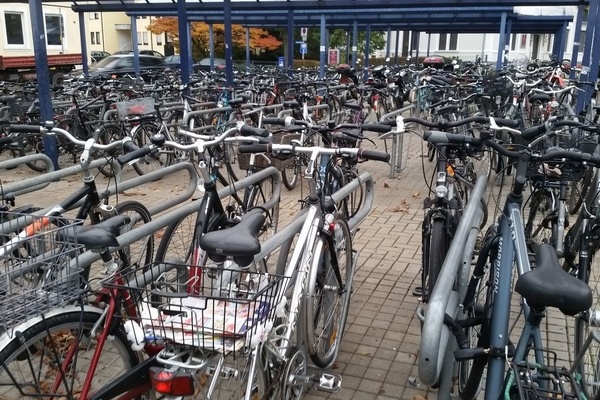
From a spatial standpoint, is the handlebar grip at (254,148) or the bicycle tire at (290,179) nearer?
the handlebar grip at (254,148)

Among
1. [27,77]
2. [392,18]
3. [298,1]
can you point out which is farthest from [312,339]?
[27,77]

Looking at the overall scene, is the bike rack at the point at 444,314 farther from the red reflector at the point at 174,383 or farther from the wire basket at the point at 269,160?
the wire basket at the point at 269,160

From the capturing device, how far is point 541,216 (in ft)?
14.7

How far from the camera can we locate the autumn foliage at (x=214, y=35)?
33.6 m

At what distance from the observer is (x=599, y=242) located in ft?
10.9

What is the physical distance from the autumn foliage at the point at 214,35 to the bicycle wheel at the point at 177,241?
2986 centimetres

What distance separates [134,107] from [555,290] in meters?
5.03

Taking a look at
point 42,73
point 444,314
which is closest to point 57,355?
point 444,314

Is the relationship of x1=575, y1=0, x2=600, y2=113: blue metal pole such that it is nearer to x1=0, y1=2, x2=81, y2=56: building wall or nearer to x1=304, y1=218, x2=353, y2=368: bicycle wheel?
x1=304, y1=218, x2=353, y2=368: bicycle wheel

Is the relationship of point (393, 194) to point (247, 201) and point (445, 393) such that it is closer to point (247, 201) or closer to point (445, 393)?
point (247, 201)

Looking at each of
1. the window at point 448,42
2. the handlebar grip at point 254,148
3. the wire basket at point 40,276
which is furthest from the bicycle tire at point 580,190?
the window at point 448,42

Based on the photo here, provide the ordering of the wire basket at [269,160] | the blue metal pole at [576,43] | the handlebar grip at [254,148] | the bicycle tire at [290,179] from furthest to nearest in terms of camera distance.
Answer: the blue metal pole at [576,43]
the bicycle tire at [290,179]
the wire basket at [269,160]
the handlebar grip at [254,148]

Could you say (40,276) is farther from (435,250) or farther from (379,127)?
(435,250)

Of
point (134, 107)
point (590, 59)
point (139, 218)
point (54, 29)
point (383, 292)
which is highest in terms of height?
point (54, 29)
